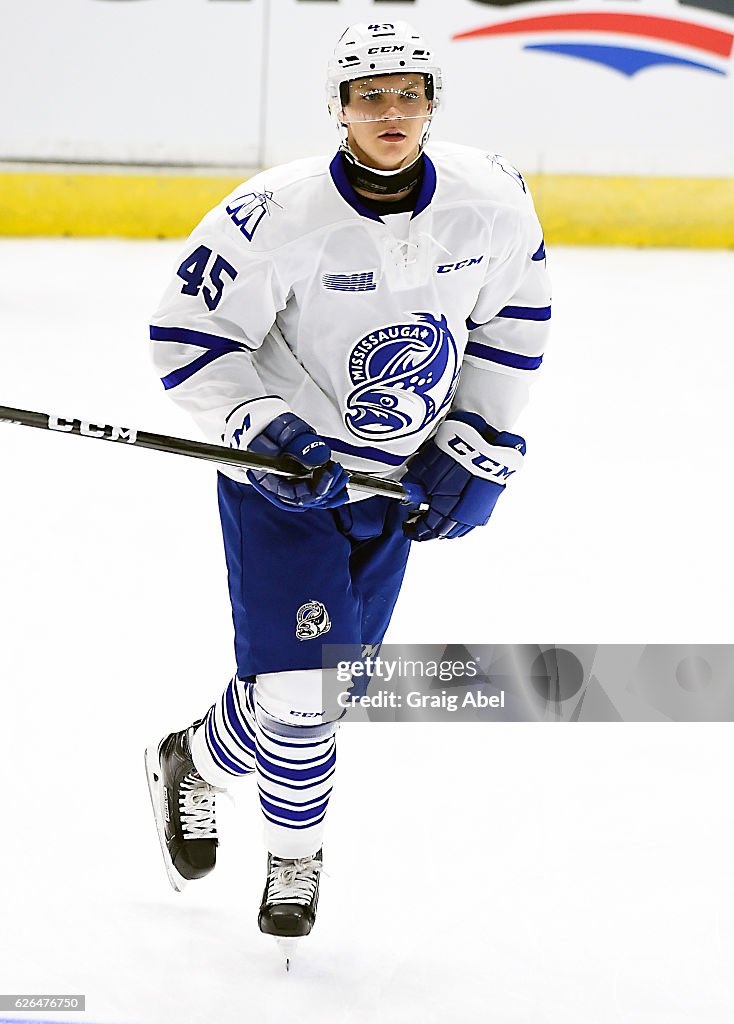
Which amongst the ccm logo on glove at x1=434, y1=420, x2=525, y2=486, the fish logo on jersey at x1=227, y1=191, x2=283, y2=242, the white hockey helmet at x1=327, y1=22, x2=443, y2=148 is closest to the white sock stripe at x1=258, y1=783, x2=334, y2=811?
the ccm logo on glove at x1=434, y1=420, x2=525, y2=486

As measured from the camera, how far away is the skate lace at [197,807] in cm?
190

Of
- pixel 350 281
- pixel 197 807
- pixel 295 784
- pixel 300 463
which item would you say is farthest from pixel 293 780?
pixel 350 281

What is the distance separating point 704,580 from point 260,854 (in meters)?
1.28

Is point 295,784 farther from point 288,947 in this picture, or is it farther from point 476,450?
point 476,450

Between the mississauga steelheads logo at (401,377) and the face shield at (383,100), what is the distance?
23cm

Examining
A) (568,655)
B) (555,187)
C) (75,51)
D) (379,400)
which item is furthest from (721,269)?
(379,400)

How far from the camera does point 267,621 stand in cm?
171

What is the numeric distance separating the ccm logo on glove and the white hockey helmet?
1.18 ft

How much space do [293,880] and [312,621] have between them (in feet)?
1.14

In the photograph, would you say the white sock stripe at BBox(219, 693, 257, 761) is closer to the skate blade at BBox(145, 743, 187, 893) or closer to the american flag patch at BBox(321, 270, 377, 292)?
the skate blade at BBox(145, 743, 187, 893)

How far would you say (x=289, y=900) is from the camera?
176 cm

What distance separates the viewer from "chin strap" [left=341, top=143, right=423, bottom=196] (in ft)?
5.21

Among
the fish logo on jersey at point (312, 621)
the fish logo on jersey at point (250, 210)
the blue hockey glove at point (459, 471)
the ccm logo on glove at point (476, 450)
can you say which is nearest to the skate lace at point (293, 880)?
the fish logo on jersey at point (312, 621)

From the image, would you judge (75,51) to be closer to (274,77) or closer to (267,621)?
(274,77)
